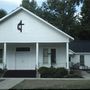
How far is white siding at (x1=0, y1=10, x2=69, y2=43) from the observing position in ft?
127

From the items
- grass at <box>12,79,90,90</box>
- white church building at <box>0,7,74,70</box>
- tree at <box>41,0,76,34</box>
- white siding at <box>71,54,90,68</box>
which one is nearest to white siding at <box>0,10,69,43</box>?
white church building at <box>0,7,74,70</box>

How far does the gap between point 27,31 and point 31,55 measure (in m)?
3.50

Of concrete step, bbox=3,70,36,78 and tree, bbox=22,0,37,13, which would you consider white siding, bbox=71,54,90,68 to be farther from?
tree, bbox=22,0,37,13

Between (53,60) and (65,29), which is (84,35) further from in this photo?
(53,60)

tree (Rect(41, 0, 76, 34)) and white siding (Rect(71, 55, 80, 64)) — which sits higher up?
tree (Rect(41, 0, 76, 34))

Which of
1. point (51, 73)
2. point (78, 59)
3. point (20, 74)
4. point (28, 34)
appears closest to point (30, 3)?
point (78, 59)

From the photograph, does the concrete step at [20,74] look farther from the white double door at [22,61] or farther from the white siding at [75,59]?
the white siding at [75,59]

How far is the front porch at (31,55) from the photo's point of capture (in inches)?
1594


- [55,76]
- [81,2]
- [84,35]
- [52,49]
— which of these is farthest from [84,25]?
[81,2]

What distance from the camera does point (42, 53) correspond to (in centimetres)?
4084

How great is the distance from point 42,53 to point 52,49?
4.24 ft

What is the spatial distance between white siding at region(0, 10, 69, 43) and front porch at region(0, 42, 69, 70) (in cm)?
212

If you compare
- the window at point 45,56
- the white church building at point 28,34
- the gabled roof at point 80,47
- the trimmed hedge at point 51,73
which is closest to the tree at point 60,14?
the gabled roof at point 80,47

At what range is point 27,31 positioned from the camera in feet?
127
